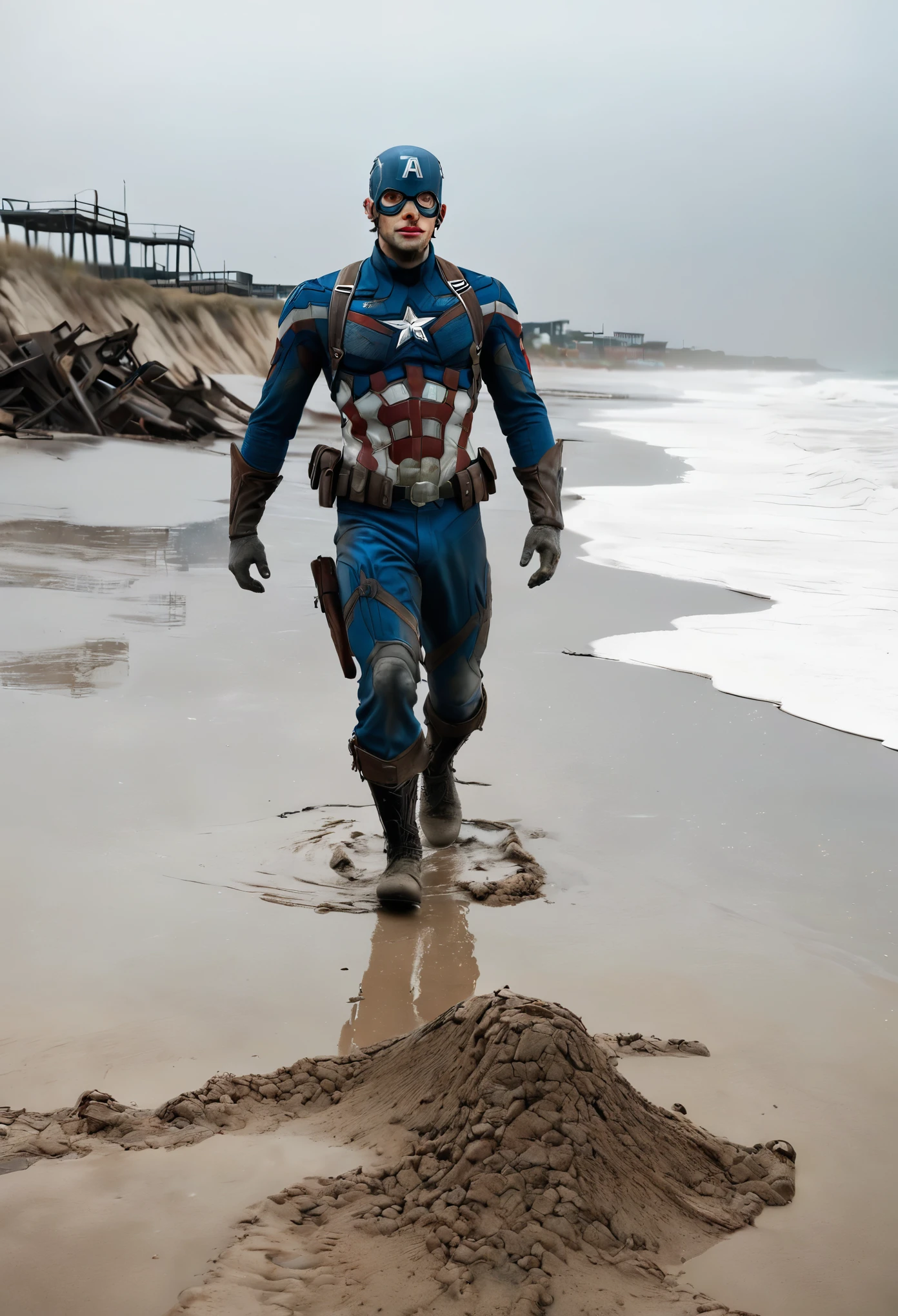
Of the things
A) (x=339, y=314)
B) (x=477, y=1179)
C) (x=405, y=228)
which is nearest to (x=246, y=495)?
(x=339, y=314)

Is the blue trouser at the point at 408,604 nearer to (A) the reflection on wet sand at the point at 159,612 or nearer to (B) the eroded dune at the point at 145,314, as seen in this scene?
(A) the reflection on wet sand at the point at 159,612

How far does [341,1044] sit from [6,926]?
0.93 meters

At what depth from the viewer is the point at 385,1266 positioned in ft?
5.08

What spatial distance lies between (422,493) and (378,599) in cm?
32

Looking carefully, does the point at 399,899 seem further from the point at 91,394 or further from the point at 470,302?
the point at 91,394

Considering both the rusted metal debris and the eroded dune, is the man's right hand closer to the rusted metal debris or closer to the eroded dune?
the rusted metal debris

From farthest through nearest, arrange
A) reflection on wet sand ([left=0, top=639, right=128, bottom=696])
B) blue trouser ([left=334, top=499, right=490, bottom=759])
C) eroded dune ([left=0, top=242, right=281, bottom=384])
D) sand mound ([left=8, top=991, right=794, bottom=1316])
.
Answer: eroded dune ([left=0, top=242, right=281, bottom=384]) → reflection on wet sand ([left=0, top=639, right=128, bottom=696]) → blue trouser ([left=334, top=499, right=490, bottom=759]) → sand mound ([left=8, top=991, right=794, bottom=1316])

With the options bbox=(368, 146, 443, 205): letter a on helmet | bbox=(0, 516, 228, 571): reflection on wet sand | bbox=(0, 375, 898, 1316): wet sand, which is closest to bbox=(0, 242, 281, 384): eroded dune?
bbox=(0, 516, 228, 571): reflection on wet sand

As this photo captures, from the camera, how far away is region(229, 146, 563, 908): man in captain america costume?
3158 mm

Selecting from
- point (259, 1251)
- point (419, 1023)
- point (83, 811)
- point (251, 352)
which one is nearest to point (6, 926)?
point (83, 811)

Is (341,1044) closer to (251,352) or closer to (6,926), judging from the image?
(6,926)

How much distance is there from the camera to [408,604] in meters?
3.20

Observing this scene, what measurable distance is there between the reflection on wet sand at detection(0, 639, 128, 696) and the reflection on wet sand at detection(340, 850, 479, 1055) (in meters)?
2.13

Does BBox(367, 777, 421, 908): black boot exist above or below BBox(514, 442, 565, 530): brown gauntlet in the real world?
below
